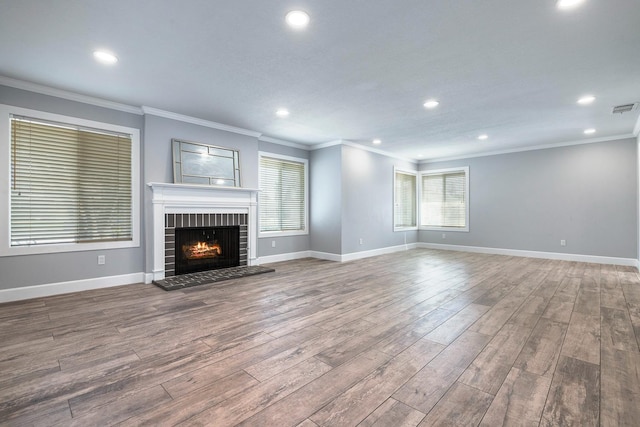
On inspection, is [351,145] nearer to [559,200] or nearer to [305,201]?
[305,201]

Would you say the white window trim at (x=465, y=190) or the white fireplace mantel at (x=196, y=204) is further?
the white window trim at (x=465, y=190)

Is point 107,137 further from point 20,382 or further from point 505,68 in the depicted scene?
point 505,68

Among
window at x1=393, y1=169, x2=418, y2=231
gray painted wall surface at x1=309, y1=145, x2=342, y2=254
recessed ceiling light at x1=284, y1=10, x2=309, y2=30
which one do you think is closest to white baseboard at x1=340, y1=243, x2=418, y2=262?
gray painted wall surface at x1=309, y1=145, x2=342, y2=254

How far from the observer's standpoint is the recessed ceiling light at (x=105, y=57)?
284cm

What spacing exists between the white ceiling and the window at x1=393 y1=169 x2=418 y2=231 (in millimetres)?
3171

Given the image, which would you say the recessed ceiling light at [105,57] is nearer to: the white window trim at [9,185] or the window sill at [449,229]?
the white window trim at [9,185]

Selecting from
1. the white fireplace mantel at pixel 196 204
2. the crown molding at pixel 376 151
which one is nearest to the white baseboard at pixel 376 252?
the white fireplace mantel at pixel 196 204

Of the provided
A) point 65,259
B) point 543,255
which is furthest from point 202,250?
point 543,255

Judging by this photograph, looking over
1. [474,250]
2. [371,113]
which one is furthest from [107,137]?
[474,250]

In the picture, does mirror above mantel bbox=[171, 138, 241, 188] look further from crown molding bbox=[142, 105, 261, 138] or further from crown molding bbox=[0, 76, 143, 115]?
crown molding bbox=[0, 76, 143, 115]

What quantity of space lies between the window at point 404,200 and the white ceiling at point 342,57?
3171 millimetres

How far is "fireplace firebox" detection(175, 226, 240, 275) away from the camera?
→ 4.78 metres

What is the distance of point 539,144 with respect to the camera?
254 inches

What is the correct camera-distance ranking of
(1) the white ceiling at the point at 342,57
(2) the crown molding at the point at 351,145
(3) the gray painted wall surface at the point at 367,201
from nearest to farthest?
1. (1) the white ceiling at the point at 342,57
2. (2) the crown molding at the point at 351,145
3. (3) the gray painted wall surface at the point at 367,201
